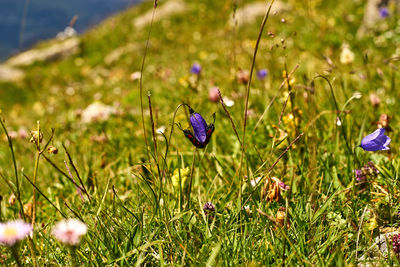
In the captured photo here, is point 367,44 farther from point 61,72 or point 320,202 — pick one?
point 61,72

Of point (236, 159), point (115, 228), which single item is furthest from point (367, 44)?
point (115, 228)

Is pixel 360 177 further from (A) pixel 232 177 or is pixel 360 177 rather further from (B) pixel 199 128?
(B) pixel 199 128

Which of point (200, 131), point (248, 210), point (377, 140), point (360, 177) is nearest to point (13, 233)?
point (200, 131)

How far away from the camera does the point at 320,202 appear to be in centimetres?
172

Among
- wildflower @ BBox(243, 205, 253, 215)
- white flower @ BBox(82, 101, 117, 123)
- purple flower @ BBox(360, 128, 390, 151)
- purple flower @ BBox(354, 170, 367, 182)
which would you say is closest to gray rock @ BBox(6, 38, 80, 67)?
white flower @ BBox(82, 101, 117, 123)

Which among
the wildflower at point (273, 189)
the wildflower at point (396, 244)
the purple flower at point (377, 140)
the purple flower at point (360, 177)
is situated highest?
the purple flower at point (377, 140)

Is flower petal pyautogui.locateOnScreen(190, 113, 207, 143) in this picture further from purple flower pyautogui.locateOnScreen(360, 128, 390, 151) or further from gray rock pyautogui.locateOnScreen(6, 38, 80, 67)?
gray rock pyautogui.locateOnScreen(6, 38, 80, 67)

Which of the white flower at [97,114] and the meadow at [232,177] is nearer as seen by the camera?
the meadow at [232,177]

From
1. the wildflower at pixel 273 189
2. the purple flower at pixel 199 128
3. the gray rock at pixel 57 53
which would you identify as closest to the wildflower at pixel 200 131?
the purple flower at pixel 199 128

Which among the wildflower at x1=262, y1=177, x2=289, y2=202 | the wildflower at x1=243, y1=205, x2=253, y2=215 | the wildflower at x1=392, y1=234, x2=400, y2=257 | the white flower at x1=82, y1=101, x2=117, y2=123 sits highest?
the white flower at x1=82, y1=101, x2=117, y2=123

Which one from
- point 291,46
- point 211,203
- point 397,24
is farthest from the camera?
point 291,46

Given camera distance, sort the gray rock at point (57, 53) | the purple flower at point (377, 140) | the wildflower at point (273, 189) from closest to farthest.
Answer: the purple flower at point (377, 140) → the wildflower at point (273, 189) → the gray rock at point (57, 53)

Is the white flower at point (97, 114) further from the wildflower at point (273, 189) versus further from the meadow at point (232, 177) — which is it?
the wildflower at point (273, 189)

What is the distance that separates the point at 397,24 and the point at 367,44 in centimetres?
47
